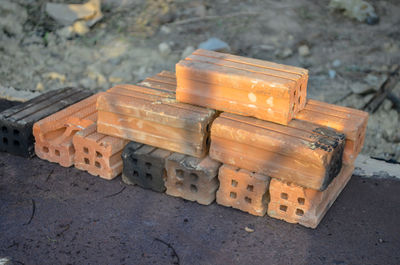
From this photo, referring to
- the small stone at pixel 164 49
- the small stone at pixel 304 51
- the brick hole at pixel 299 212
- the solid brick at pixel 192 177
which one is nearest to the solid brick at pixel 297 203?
the brick hole at pixel 299 212

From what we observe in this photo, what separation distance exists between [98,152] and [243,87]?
1.75m

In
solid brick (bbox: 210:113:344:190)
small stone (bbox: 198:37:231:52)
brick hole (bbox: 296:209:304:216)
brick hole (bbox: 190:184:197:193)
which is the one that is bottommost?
brick hole (bbox: 296:209:304:216)

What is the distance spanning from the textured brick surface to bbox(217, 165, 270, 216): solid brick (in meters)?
0.36

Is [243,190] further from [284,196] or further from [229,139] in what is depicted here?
[229,139]

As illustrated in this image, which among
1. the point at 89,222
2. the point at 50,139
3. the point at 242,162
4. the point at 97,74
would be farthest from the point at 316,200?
the point at 97,74

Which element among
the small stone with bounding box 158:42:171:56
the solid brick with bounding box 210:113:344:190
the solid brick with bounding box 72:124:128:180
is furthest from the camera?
the small stone with bounding box 158:42:171:56

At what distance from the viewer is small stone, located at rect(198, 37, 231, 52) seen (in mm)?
9023

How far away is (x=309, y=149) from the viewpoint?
187 inches

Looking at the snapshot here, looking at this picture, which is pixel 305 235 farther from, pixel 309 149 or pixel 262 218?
pixel 309 149

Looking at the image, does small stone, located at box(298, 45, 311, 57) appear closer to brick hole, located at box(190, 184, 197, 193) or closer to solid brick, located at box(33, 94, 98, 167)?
solid brick, located at box(33, 94, 98, 167)

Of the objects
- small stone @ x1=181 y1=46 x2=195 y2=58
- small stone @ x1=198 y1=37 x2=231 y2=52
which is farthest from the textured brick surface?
small stone @ x1=181 y1=46 x2=195 y2=58

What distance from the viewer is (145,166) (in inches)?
218

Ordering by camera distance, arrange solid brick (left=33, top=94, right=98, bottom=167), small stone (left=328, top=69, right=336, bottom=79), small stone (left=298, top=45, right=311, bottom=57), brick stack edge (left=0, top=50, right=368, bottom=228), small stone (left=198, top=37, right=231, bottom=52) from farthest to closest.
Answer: small stone (left=298, top=45, right=311, bottom=57) < small stone (left=198, top=37, right=231, bottom=52) < small stone (left=328, top=69, right=336, bottom=79) < solid brick (left=33, top=94, right=98, bottom=167) < brick stack edge (left=0, top=50, right=368, bottom=228)

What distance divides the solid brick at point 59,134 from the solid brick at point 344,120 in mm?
2388
